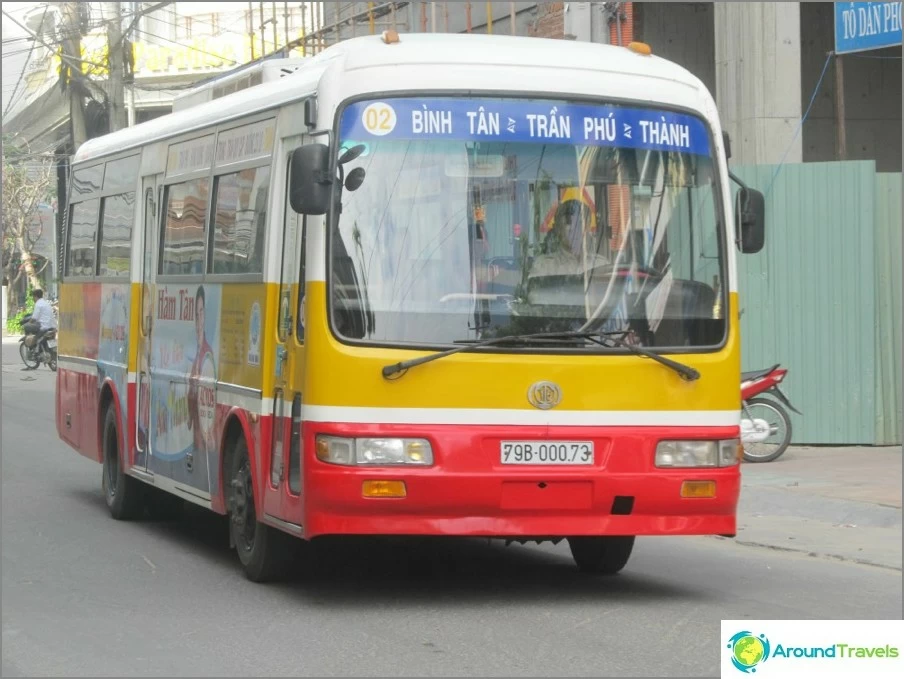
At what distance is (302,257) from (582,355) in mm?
1533

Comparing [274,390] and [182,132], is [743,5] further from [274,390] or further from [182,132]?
[274,390]

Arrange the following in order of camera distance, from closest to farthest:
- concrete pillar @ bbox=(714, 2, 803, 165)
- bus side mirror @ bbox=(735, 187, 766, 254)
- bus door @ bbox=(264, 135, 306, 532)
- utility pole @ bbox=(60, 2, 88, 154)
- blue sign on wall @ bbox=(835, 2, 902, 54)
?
bus door @ bbox=(264, 135, 306, 532)
bus side mirror @ bbox=(735, 187, 766, 254)
blue sign on wall @ bbox=(835, 2, 902, 54)
concrete pillar @ bbox=(714, 2, 803, 165)
utility pole @ bbox=(60, 2, 88, 154)

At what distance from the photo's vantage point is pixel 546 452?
849 cm

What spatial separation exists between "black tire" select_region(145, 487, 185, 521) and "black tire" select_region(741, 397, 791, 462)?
5.28m

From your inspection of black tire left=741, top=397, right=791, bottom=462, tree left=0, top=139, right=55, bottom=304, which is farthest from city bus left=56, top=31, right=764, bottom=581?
tree left=0, top=139, right=55, bottom=304

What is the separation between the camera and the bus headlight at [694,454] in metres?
8.66

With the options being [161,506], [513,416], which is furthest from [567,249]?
[161,506]

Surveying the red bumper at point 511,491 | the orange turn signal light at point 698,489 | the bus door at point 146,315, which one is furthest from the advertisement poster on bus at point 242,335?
the orange turn signal light at point 698,489

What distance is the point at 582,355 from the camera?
28.1 ft

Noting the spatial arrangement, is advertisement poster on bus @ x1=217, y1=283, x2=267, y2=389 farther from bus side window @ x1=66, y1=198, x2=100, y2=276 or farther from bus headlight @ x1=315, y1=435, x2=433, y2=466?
bus side window @ x1=66, y1=198, x2=100, y2=276

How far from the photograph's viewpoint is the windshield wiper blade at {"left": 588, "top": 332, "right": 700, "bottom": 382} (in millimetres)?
8633

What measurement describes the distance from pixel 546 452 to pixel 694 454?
2.64 ft

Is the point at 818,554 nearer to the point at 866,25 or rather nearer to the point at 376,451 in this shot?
the point at 376,451

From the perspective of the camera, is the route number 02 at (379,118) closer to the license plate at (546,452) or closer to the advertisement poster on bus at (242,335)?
the advertisement poster on bus at (242,335)
